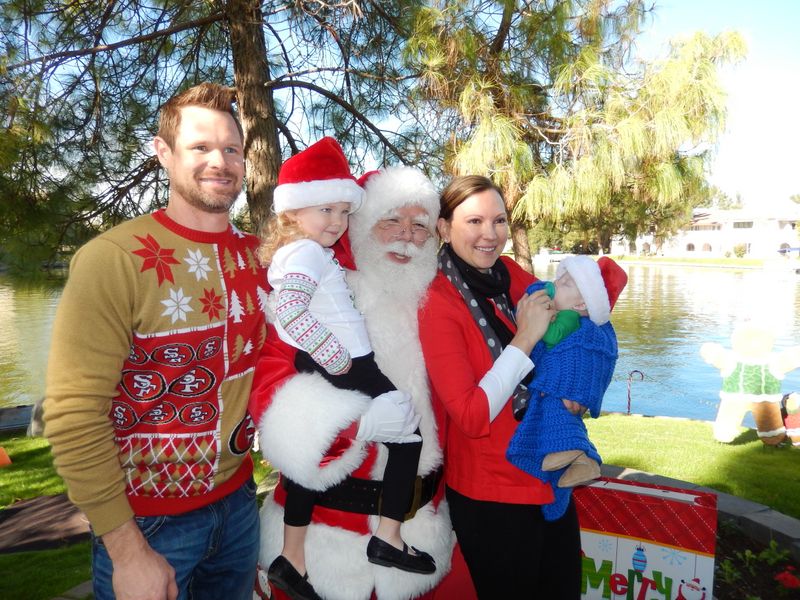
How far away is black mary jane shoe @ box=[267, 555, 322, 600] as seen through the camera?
162cm

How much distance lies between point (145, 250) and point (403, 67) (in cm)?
341

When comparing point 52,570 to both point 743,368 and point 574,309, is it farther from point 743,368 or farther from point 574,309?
point 743,368

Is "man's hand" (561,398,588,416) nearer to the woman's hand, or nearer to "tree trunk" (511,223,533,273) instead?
the woman's hand

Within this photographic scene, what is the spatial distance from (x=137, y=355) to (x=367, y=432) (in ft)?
2.18

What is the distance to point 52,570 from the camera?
3184mm

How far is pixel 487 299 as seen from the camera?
1.87 metres

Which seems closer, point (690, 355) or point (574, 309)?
point (574, 309)

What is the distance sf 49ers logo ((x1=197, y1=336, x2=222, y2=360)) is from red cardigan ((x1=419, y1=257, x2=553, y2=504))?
62 cm

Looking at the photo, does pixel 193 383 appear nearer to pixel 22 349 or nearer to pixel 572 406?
pixel 572 406

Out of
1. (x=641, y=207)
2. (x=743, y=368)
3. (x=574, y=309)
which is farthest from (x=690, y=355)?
(x=574, y=309)

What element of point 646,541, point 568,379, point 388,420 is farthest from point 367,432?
point 646,541

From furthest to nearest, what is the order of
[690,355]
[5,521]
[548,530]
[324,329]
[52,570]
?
[690,355], [5,521], [52,570], [548,530], [324,329]

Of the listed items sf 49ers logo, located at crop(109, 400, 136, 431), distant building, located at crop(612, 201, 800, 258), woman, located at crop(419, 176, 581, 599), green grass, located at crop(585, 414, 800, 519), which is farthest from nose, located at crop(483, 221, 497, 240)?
distant building, located at crop(612, 201, 800, 258)

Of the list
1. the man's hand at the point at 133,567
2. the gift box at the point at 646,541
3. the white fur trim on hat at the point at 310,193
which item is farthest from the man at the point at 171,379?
the gift box at the point at 646,541
